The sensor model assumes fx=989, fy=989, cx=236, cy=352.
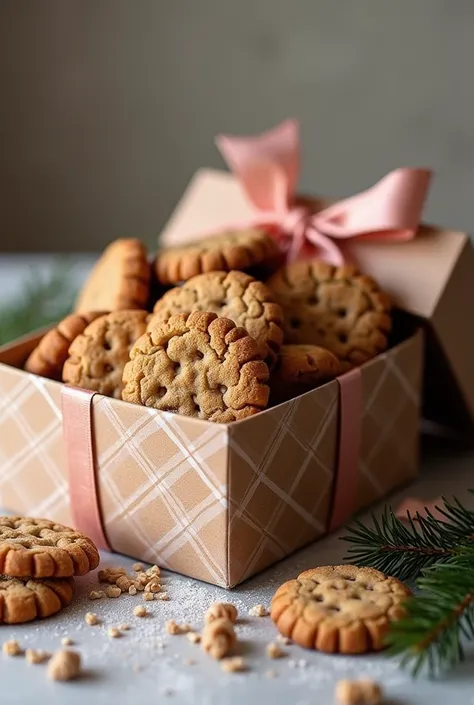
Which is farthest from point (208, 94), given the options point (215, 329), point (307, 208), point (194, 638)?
point (194, 638)

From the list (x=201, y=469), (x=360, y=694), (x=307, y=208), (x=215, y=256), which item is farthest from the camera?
(x=307, y=208)

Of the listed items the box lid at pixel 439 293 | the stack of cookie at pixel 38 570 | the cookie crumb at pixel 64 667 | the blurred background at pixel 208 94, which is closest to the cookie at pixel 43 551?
the stack of cookie at pixel 38 570

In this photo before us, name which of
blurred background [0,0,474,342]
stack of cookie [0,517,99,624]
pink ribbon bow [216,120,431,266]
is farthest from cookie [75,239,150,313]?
blurred background [0,0,474,342]

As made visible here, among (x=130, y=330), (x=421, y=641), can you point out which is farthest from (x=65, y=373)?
(x=421, y=641)

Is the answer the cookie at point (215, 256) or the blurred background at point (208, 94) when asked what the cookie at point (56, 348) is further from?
the blurred background at point (208, 94)

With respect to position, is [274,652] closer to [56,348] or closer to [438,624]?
[438,624]

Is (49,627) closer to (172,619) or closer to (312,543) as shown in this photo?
(172,619)

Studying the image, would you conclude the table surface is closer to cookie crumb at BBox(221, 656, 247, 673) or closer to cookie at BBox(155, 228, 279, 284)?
cookie crumb at BBox(221, 656, 247, 673)
